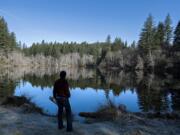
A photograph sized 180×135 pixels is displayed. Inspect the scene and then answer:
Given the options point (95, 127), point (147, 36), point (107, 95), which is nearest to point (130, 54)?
point (147, 36)

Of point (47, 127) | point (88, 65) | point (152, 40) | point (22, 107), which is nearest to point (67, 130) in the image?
point (47, 127)

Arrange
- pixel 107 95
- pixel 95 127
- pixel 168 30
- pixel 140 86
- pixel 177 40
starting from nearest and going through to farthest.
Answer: pixel 95 127, pixel 107 95, pixel 140 86, pixel 177 40, pixel 168 30

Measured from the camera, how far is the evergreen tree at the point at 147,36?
64562 millimetres

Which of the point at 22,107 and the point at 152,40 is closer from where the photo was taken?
the point at 22,107

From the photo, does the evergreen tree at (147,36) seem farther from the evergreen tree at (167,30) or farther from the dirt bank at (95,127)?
the dirt bank at (95,127)

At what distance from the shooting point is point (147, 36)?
2591 inches

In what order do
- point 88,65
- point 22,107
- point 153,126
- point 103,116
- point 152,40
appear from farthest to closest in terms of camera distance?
point 88,65
point 152,40
point 22,107
point 103,116
point 153,126

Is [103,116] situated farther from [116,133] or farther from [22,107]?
[22,107]

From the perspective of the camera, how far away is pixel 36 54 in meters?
117

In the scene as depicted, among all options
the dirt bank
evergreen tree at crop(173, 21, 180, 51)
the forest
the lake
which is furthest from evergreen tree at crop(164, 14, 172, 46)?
the dirt bank

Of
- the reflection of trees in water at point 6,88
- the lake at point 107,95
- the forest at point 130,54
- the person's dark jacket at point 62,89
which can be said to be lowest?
the lake at point 107,95

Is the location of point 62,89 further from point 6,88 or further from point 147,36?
point 147,36

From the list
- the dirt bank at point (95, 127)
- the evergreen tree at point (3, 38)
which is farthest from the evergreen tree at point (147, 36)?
the dirt bank at point (95, 127)

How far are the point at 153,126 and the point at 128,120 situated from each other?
122 cm
